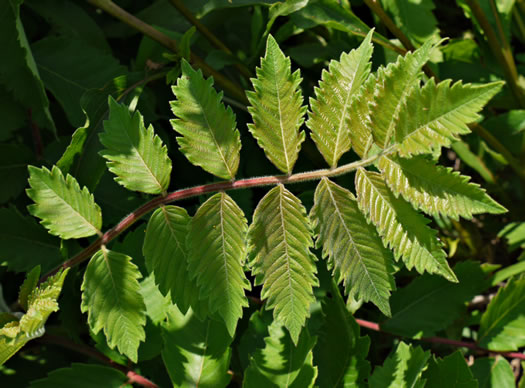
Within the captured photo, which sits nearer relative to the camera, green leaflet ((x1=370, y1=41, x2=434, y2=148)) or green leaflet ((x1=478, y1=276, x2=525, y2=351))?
green leaflet ((x1=370, y1=41, x2=434, y2=148))

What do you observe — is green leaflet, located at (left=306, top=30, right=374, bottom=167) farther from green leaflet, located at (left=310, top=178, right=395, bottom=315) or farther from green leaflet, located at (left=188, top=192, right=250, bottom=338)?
green leaflet, located at (left=188, top=192, right=250, bottom=338)

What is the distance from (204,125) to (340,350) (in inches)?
20.5

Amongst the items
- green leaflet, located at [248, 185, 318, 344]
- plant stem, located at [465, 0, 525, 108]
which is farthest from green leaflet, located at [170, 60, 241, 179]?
plant stem, located at [465, 0, 525, 108]

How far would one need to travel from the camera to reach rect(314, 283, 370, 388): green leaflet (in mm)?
1044

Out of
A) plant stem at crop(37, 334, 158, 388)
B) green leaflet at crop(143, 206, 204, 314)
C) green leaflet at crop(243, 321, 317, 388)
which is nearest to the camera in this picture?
green leaflet at crop(143, 206, 204, 314)

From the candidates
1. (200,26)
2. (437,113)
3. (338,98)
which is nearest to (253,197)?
(200,26)

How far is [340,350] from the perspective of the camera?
3.52ft

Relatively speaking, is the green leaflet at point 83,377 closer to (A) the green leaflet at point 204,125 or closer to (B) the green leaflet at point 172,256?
(B) the green leaflet at point 172,256

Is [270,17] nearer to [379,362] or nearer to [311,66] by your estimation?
[311,66]

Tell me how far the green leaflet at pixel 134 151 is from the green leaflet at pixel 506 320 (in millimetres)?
752

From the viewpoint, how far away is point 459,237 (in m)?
1.35

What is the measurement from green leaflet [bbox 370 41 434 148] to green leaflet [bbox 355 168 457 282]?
97 millimetres

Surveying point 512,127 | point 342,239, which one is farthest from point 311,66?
point 342,239

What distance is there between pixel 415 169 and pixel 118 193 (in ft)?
2.13
